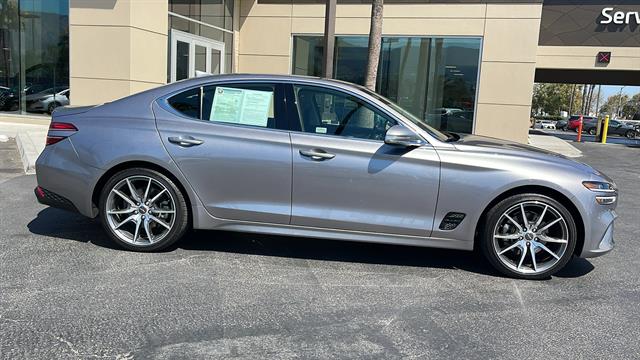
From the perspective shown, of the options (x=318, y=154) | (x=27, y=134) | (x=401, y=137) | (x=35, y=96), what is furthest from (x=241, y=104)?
(x=35, y=96)

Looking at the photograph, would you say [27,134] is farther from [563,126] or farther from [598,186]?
[563,126]

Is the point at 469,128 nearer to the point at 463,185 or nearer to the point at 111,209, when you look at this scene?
the point at 463,185

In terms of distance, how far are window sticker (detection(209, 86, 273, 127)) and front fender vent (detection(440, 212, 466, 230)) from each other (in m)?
1.72

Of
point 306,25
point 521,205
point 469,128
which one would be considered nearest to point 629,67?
point 469,128

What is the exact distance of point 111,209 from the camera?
15.4 feet

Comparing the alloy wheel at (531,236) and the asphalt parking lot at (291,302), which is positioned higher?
the alloy wheel at (531,236)

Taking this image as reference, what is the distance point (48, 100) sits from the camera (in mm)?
13430

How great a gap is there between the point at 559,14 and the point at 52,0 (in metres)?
16.5

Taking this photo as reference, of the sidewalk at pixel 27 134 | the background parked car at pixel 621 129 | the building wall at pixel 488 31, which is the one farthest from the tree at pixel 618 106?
the sidewalk at pixel 27 134

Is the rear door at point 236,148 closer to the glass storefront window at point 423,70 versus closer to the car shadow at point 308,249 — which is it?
the car shadow at point 308,249

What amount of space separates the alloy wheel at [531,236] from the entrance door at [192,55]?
368 inches

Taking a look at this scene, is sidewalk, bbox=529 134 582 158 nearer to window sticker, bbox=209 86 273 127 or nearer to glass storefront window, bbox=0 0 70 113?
window sticker, bbox=209 86 273 127

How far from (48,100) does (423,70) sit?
9.81 meters

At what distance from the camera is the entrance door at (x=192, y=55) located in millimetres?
Answer: 12477
